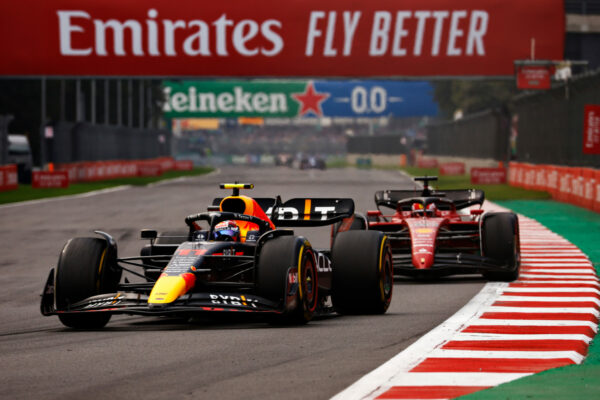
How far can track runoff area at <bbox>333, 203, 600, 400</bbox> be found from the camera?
23.6 feet

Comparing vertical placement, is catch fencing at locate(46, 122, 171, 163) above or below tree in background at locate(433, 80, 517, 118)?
below

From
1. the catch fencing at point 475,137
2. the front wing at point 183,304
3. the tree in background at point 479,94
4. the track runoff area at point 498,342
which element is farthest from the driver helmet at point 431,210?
the tree in background at point 479,94

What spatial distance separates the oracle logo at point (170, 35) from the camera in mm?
43719

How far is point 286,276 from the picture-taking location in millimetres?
9586

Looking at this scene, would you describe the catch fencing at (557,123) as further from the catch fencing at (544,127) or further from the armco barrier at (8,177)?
the armco barrier at (8,177)

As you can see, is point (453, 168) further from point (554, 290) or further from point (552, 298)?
point (552, 298)

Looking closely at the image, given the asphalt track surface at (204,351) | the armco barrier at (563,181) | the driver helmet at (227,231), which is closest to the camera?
the asphalt track surface at (204,351)

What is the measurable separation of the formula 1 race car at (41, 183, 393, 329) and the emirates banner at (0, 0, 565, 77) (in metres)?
32.8

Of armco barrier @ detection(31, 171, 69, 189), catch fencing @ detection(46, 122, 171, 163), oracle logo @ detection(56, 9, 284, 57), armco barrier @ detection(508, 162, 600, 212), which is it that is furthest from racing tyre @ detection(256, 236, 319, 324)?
catch fencing @ detection(46, 122, 171, 163)

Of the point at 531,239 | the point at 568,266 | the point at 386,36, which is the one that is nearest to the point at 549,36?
the point at 386,36

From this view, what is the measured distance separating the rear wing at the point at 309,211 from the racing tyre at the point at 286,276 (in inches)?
96.3

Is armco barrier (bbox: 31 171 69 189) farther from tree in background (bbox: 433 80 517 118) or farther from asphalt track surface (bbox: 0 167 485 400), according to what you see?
tree in background (bbox: 433 80 517 118)

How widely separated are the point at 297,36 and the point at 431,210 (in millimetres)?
29535

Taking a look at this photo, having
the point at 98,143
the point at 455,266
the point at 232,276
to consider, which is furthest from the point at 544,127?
the point at 232,276
